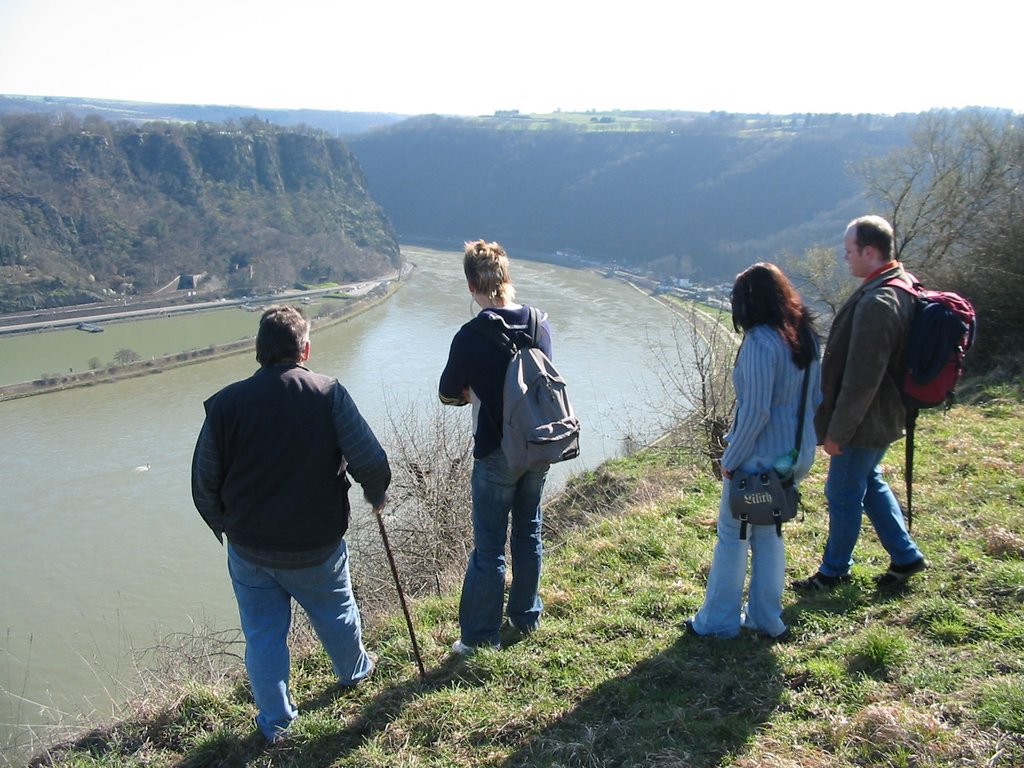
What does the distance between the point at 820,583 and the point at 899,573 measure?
0.29 meters

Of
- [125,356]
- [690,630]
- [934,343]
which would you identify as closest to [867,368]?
[934,343]

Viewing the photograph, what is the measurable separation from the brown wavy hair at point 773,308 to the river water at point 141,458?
9.74ft

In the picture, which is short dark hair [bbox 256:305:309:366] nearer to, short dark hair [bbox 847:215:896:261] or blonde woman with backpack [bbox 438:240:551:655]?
blonde woman with backpack [bbox 438:240:551:655]

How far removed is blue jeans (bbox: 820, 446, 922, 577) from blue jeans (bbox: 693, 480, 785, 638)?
41cm

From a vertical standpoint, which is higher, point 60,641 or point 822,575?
point 822,575

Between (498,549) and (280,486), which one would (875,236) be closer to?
(498,549)

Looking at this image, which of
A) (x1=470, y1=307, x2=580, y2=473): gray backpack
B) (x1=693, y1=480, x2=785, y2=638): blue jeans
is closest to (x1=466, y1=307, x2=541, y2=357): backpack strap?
(x1=470, y1=307, x2=580, y2=473): gray backpack

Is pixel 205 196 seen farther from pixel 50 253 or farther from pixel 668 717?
pixel 668 717

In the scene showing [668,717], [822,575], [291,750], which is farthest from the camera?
[822,575]

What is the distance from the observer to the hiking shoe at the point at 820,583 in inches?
122

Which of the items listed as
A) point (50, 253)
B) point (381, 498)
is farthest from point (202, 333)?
point (381, 498)

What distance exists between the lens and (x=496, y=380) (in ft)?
8.86

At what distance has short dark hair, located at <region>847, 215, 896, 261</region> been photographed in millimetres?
2830

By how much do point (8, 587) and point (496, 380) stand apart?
14721 mm
